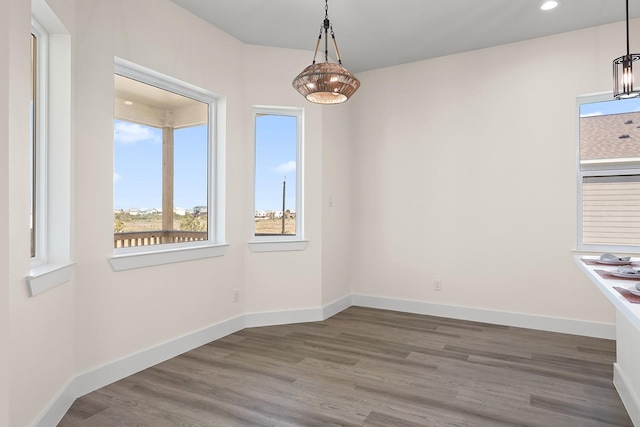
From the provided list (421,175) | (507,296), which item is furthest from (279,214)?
(507,296)

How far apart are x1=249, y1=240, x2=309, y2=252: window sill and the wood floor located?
807 mm

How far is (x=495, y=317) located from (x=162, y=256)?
3254 millimetres

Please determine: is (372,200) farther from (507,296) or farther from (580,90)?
(580,90)

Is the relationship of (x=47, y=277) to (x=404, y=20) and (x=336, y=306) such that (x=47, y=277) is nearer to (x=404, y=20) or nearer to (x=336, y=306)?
(x=336, y=306)

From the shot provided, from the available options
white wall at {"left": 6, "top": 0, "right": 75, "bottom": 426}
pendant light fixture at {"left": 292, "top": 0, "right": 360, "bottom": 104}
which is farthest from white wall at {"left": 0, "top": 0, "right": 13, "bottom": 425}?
pendant light fixture at {"left": 292, "top": 0, "right": 360, "bottom": 104}

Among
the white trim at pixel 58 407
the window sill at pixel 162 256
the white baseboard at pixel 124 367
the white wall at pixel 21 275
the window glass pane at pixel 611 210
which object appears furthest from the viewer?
the window glass pane at pixel 611 210

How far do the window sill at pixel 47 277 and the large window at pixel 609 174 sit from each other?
417 cm

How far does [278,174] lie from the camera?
427 centimetres

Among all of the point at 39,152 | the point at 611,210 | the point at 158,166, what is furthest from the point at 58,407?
the point at 611,210

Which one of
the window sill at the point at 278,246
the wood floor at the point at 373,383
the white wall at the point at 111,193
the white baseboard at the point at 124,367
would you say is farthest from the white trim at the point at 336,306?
the white wall at the point at 111,193

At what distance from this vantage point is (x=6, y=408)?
1.70 meters

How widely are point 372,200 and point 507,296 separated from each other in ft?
5.82

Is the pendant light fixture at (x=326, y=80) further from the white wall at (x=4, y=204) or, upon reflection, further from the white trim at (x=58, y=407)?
the white trim at (x=58, y=407)

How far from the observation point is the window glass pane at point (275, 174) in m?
4.18
